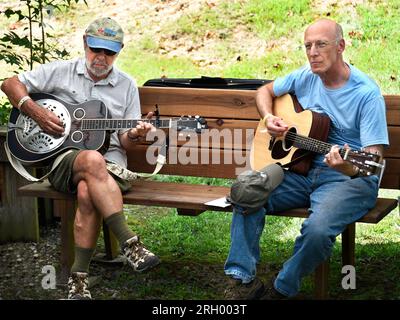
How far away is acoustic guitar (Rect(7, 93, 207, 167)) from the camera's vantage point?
4.93 meters

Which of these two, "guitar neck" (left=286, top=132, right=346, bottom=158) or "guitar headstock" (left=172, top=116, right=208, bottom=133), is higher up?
"guitar headstock" (left=172, top=116, right=208, bottom=133)

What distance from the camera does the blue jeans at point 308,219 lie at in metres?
4.24

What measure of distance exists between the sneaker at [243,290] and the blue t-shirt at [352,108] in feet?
2.43

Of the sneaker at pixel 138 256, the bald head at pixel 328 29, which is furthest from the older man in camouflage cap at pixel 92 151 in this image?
the bald head at pixel 328 29

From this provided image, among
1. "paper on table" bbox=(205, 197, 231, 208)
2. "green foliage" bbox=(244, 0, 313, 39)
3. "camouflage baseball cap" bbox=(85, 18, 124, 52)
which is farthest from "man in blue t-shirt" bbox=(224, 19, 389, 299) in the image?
"green foliage" bbox=(244, 0, 313, 39)

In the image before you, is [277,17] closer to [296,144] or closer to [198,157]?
[198,157]

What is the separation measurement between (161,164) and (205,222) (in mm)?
1337

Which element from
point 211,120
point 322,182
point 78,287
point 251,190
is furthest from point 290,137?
point 78,287

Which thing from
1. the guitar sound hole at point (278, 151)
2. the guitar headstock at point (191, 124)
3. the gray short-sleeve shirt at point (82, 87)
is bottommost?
the guitar sound hole at point (278, 151)

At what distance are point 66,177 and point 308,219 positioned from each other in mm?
1379

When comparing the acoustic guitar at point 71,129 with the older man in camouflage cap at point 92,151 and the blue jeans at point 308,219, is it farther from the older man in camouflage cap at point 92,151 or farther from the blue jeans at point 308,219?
the blue jeans at point 308,219

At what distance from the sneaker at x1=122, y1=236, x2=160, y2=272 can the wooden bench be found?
35 centimetres

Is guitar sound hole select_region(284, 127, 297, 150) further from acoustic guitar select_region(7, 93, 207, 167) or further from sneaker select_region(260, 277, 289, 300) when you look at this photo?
sneaker select_region(260, 277, 289, 300)
